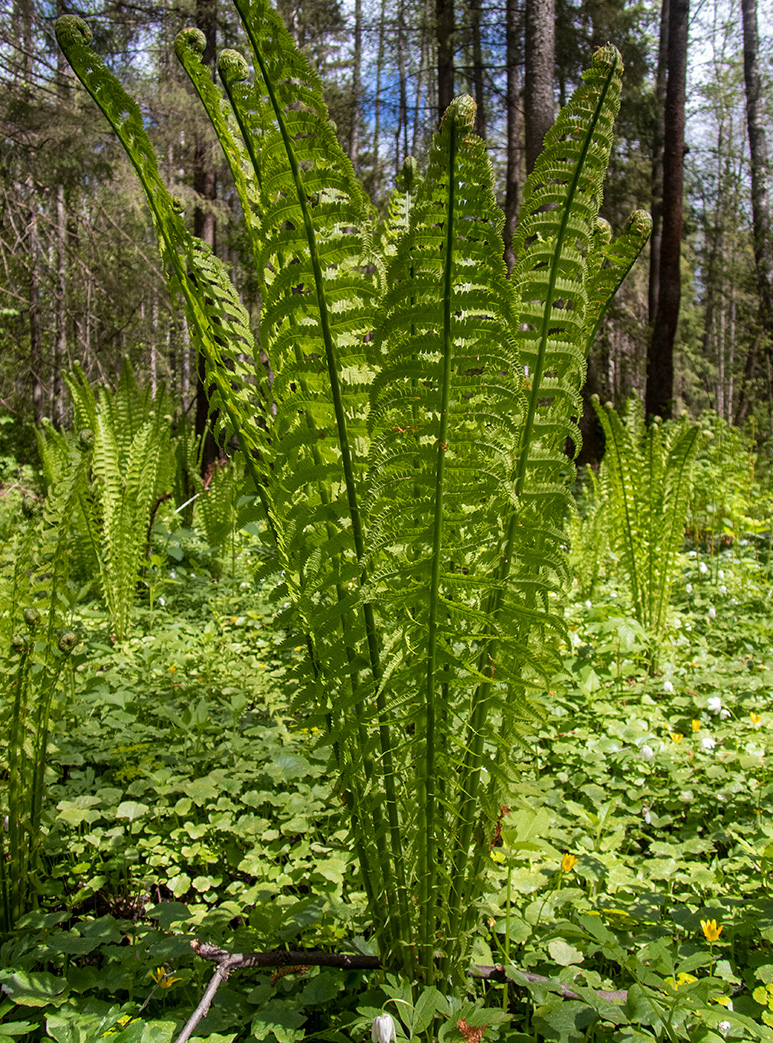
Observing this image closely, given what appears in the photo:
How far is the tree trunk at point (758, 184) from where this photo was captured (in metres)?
8.38

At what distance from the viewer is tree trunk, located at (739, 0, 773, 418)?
8375 millimetres

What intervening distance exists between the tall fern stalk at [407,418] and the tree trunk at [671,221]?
6.55 meters

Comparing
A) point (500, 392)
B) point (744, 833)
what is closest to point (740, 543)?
point (744, 833)

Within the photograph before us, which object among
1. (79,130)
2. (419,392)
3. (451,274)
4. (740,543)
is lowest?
(740,543)

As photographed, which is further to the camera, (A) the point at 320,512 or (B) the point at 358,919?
(B) the point at 358,919

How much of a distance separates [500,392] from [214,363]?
426mm

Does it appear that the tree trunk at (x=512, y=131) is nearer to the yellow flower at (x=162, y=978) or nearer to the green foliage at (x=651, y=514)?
the green foliage at (x=651, y=514)

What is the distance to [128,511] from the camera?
284cm

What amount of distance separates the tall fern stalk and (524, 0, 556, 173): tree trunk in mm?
5110

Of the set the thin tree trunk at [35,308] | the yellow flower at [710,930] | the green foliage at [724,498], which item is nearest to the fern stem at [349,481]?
the yellow flower at [710,930]

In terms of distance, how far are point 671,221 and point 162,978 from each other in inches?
307

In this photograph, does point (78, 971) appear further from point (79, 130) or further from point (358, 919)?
point (79, 130)

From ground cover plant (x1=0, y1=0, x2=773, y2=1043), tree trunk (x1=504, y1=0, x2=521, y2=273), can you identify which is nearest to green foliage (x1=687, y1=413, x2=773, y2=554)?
ground cover plant (x1=0, y1=0, x2=773, y2=1043)

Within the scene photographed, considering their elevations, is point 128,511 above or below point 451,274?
below
